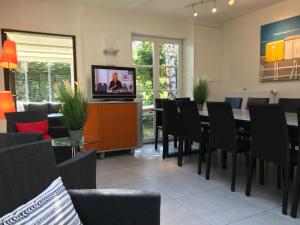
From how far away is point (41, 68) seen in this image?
7.30 m

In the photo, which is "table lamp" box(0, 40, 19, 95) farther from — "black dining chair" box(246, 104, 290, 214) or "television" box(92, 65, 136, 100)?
"black dining chair" box(246, 104, 290, 214)

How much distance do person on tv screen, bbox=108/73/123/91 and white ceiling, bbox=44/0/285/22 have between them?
1.28m

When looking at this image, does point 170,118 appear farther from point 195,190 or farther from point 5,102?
point 5,102

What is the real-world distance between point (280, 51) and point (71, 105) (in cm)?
395

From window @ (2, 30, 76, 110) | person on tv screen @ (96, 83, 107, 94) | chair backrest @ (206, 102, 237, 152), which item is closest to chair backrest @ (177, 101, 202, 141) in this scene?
chair backrest @ (206, 102, 237, 152)

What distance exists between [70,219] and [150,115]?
450 cm

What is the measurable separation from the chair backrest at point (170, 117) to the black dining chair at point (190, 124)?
110 millimetres

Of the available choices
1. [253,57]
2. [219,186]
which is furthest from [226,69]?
[219,186]

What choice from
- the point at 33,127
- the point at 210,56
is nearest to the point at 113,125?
the point at 33,127

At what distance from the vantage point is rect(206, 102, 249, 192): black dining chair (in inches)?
101

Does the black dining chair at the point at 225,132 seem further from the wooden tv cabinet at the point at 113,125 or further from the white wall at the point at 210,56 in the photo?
the white wall at the point at 210,56

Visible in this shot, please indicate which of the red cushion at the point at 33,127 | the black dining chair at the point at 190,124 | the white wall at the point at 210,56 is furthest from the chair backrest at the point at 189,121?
the white wall at the point at 210,56

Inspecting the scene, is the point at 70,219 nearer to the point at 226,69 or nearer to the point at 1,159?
the point at 1,159

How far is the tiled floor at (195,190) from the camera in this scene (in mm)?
2031
